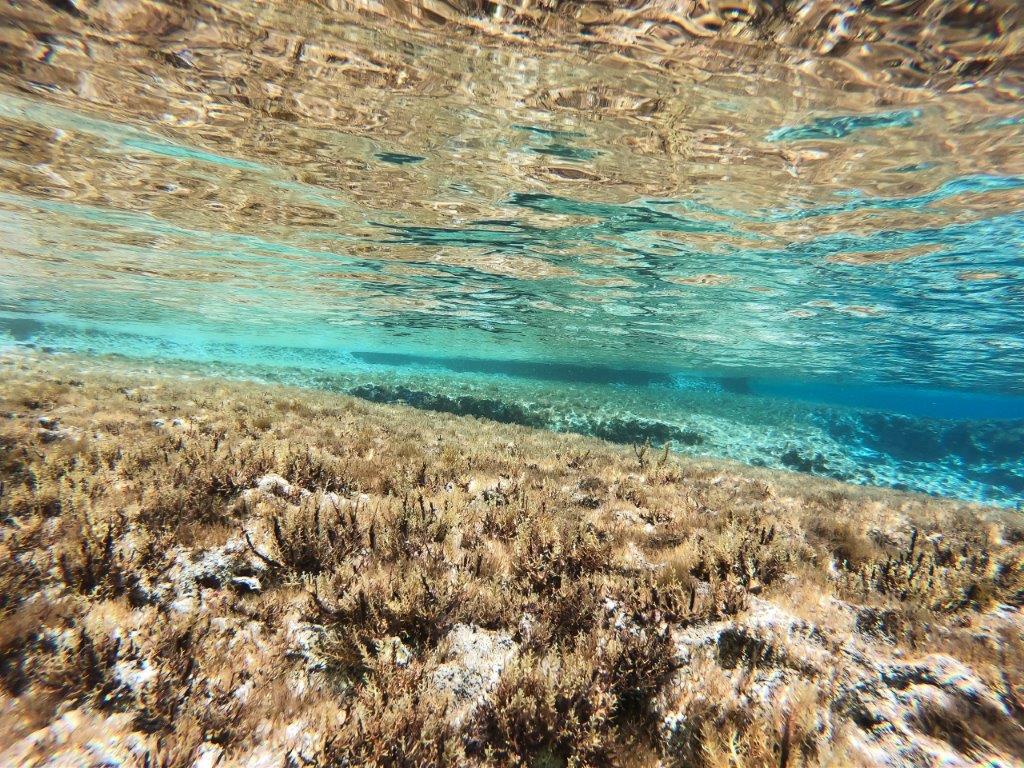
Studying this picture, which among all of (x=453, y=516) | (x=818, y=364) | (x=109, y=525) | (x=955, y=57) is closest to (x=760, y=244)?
(x=955, y=57)

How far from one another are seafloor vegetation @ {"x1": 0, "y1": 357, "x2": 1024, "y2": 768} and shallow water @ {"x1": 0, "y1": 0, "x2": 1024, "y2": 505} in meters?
6.75

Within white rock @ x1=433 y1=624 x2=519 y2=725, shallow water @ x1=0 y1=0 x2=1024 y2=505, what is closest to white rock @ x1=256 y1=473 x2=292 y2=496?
white rock @ x1=433 y1=624 x2=519 y2=725

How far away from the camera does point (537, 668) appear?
2.96 metres

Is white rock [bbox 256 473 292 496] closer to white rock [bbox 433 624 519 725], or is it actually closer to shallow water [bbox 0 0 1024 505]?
white rock [bbox 433 624 519 725]

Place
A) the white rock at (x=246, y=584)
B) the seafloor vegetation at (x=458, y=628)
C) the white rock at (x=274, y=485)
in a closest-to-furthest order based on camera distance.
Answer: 1. the seafloor vegetation at (x=458, y=628)
2. the white rock at (x=246, y=584)
3. the white rock at (x=274, y=485)

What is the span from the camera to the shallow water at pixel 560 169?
6.22 meters

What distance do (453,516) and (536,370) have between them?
63.1 m

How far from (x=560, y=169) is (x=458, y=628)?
9.92m

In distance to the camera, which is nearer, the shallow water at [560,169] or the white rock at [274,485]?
the white rock at [274,485]

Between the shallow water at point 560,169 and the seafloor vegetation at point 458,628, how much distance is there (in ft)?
22.1

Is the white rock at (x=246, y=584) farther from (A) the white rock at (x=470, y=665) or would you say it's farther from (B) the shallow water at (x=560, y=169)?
(B) the shallow water at (x=560, y=169)

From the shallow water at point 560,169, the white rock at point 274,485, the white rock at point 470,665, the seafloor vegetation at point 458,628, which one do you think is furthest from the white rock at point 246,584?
the shallow water at point 560,169

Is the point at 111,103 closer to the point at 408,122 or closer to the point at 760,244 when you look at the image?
the point at 408,122

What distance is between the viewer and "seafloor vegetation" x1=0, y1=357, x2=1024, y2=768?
253cm
